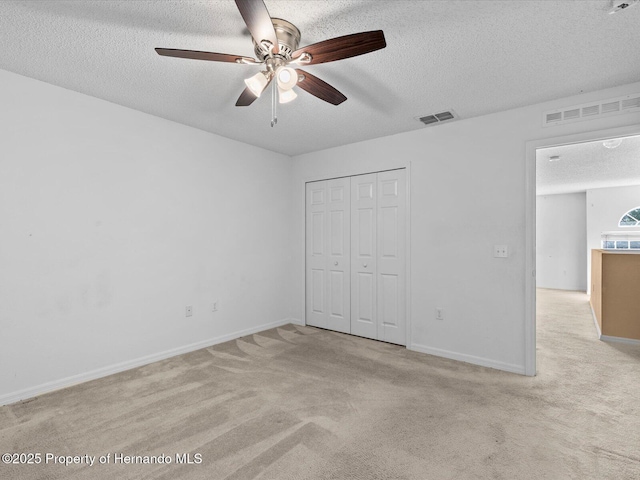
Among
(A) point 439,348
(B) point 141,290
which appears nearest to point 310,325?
(A) point 439,348

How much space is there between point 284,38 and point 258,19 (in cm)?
42

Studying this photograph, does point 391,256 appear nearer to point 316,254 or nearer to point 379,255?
point 379,255

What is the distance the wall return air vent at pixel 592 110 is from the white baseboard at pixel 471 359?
7.55 ft

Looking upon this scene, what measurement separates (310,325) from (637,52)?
14.0ft

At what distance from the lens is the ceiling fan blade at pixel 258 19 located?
4.75 ft

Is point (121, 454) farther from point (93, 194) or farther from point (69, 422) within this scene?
point (93, 194)

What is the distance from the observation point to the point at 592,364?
10.7 feet

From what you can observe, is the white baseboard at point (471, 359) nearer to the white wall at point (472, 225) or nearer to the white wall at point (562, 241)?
the white wall at point (472, 225)

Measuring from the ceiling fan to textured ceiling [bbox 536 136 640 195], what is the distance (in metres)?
3.04

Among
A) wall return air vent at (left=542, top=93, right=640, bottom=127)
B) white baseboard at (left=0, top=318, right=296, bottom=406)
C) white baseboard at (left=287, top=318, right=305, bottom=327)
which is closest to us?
white baseboard at (left=0, top=318, right=296, bottom=406)

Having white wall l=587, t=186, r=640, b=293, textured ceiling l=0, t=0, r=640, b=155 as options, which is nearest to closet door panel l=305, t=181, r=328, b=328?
textured ceiling l=0, t=0, r=640, b=155

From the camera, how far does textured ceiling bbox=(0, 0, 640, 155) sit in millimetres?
1810

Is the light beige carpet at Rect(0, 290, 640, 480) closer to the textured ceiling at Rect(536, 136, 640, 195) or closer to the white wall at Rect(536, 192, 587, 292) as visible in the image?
the textured ceiling at Rect(536, 136, 640, 195)

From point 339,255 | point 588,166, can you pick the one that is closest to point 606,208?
point 588,166
